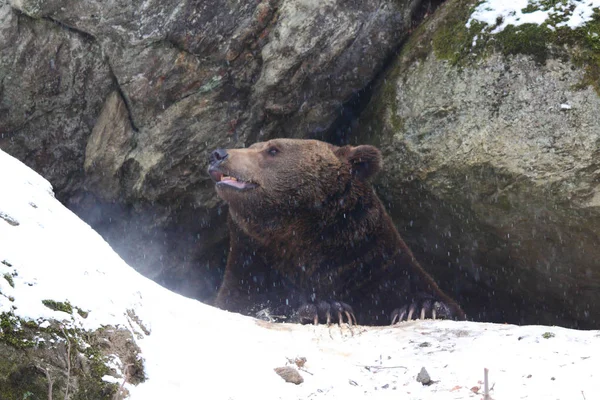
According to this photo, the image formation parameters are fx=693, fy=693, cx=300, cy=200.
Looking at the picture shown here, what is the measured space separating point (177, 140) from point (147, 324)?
411 cm

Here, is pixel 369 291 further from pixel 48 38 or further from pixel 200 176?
pixel 48 38

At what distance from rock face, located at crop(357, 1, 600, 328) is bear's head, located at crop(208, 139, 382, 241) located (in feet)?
2.22

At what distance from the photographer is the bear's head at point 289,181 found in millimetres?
6383

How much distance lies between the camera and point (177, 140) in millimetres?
7242

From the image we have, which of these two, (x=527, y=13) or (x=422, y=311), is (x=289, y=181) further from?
(x=527, y=13)

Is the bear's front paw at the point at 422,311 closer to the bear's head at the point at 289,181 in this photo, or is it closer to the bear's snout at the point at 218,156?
the bear's head at the point at 289,181

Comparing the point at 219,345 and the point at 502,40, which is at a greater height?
the point at 502,40

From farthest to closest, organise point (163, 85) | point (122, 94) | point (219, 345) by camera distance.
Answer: point (122, 94) → point (163, 85) → point (219, 345)

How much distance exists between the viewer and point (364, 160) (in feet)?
21.5

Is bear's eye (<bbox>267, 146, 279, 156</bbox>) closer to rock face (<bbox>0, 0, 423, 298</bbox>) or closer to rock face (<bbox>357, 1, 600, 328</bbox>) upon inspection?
rock face (<bbox>0, 0, 423, 298</bbox>)

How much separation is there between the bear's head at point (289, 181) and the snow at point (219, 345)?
213 centimetres

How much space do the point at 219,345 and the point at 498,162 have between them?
3.50 meters

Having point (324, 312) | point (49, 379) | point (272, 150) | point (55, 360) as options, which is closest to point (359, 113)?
point (272, 150)

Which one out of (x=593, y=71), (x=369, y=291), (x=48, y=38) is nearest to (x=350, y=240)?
(x=369, y=291)
